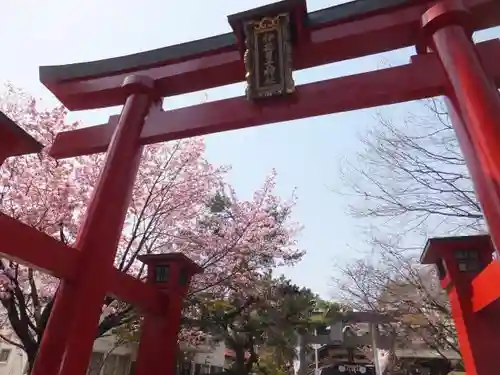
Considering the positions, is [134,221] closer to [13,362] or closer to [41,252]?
[41,252]

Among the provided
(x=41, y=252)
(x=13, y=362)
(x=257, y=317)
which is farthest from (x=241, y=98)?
(x=13, y=362)

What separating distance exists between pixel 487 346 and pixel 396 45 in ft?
10.2

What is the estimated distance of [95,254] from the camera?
3121mm

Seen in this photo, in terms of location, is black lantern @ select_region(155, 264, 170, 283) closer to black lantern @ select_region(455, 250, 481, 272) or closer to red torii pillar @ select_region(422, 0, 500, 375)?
red torii pillar @ select_region(422, 0, 500, 375)

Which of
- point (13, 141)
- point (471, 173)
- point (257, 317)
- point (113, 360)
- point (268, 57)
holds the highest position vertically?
point (268, 57)

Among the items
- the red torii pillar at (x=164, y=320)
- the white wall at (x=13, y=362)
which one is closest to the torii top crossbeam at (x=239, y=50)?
the red torii pillar at (x=164, y=320)

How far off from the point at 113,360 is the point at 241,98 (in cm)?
1725

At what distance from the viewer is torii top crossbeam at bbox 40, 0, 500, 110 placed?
148 inches

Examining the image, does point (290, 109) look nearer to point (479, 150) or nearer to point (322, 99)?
point (322, 99)

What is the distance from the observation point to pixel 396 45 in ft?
12.8

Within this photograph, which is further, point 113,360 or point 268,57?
point 113,360

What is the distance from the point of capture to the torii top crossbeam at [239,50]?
12.3 feet

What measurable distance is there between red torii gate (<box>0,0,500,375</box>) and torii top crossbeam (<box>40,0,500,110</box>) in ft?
0.04

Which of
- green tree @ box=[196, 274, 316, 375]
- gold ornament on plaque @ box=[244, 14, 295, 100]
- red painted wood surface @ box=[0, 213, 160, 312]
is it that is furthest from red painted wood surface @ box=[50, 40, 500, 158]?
green tree @ box=[196, 274, 316, 375]
